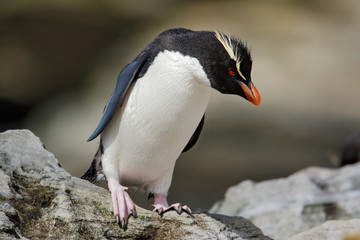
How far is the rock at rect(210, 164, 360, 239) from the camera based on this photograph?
3.94m

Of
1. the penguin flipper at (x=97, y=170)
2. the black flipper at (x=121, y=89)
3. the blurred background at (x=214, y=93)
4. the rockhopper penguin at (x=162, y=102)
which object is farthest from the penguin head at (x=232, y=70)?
the blurred background at (x=214, y=93)

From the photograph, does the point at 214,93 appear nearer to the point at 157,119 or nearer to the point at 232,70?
the point at 157,119

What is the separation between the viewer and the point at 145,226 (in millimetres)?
2641

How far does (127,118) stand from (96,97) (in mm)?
5842

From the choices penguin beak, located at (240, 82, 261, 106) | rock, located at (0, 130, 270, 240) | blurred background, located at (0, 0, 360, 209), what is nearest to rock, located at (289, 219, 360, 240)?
rock, located at (0, 130, 270, 240)

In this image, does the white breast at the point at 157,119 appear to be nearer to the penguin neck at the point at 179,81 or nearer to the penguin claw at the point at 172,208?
the penguin neck at the point at 179,81

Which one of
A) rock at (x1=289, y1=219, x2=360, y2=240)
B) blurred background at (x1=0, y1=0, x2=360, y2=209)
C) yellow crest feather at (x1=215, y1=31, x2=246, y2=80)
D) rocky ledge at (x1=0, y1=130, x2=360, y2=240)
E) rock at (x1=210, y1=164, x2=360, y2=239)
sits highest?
blurred background at (x1=0, y1=0, x2=360, y2=209)

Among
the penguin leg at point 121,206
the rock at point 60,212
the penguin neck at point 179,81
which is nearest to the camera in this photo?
the rock at point 60,212

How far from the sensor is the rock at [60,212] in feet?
7.66

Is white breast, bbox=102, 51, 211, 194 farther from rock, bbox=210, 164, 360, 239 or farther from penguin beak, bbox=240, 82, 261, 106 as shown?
rock, bbox=210, 164, 360, 239

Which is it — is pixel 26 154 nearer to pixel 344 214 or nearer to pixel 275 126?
pixel 344 214

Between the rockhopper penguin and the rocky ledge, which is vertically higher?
the rockhopper penguin

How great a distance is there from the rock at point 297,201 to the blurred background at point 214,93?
6.95ft

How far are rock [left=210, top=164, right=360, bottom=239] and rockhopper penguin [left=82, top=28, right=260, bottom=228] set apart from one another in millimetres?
1108
